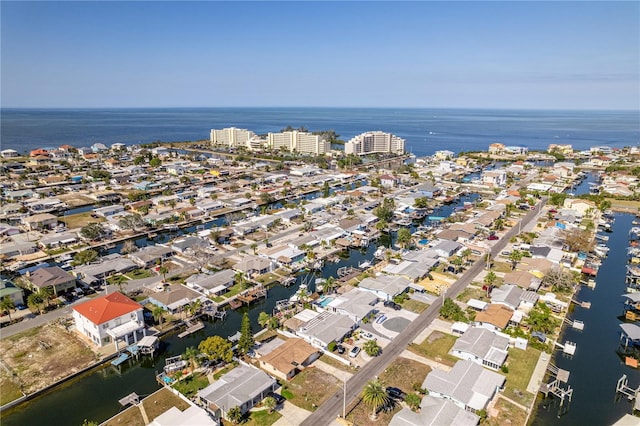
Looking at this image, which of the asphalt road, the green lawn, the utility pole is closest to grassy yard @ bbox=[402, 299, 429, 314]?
the asphalt road

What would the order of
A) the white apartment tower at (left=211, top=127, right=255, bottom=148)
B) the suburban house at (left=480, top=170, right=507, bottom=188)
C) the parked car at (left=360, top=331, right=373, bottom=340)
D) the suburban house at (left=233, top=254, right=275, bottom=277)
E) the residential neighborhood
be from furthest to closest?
the white apartment tower at (left=211, top=127, right=255, bottom=148) → the suburban house at (left=480, top=170, right=507, bottom=188) → the suburban house at (left=233, top=254, right=275, bottom=277) → the parked car at (left=360, top=331, right=373, bottom=340) → the residential neighborhood

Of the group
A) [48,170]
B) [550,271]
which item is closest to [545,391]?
[550,271]

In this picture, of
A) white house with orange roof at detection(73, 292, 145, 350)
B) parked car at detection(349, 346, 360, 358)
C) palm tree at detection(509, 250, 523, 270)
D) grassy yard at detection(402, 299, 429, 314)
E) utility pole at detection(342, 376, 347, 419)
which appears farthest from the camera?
palm tree at detection(509, 250, 523, 270)

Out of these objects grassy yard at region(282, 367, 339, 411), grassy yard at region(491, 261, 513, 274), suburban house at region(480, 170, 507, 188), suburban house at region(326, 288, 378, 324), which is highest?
suburban house at region(480, 170, 507, 188)

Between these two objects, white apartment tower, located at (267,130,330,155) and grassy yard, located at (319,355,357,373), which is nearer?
grassy yard, located at (319,355,357,373)

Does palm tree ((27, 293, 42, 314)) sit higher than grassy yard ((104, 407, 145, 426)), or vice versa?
palm tree ((27, 293, 42, 314))

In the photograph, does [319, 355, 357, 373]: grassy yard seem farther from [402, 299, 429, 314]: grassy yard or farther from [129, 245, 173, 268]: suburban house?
[129, 245, 173, 268]: suburban house
